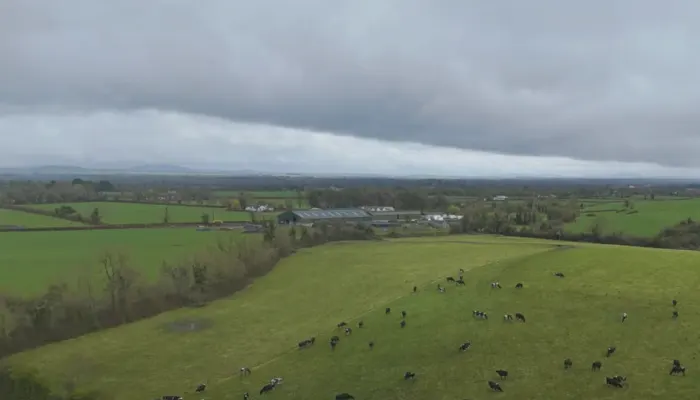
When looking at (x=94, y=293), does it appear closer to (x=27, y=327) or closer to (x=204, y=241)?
(x=27, y=327)

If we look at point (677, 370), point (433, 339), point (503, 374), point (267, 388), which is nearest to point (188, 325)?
point (267, 388)

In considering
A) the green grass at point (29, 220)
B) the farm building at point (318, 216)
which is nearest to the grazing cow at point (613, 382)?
the farm building at point (318, 216)

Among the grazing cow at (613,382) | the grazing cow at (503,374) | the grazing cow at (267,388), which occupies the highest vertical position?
the grazing cow at (613,382)

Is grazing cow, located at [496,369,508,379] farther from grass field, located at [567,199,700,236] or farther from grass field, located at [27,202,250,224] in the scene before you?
grass field, located at [27,202,250,224]

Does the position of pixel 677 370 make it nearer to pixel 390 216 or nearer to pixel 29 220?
pixel 29 220

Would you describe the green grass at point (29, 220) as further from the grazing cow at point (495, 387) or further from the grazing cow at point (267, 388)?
the grazing cow at point (495, 387)

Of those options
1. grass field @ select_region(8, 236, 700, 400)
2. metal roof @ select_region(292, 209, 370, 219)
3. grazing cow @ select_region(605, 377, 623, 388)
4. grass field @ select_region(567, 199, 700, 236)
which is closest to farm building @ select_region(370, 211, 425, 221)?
metal roof @ select_region(292, 209, 370, 219)

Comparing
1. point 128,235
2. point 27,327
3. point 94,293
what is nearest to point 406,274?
point 94,293
